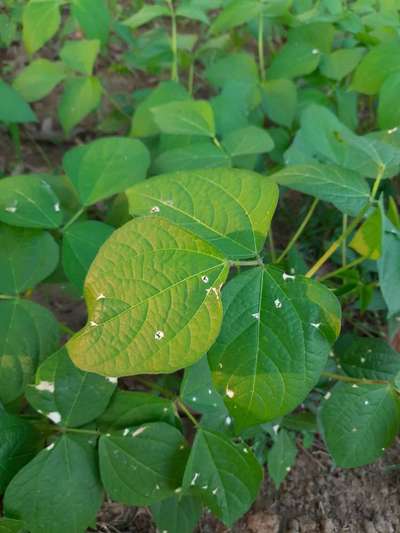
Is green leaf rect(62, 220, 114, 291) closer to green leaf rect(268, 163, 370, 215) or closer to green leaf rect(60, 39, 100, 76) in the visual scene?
green leaf rect(268, 163, 370, 215)

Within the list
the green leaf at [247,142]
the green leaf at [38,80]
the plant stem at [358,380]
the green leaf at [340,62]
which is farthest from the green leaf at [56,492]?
the green leaf at [340,62]

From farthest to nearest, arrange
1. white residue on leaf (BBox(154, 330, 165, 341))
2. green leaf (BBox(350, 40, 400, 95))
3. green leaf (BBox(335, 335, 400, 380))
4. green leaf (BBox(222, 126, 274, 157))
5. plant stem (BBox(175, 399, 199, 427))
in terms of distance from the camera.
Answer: green leaf (BBox(350, 40, 400, 95))
green leaf (BBox(222, 126, 274, 157))
green leaf (BBox(335, 335, 400, 380))
plant stem (BBox(175, 399, 199, 427))
white residue on leaf (BBox(154, 330, 165, 341))

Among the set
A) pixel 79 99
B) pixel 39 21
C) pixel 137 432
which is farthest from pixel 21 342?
pixel 39 21

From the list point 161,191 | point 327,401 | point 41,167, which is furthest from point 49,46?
point 327,401

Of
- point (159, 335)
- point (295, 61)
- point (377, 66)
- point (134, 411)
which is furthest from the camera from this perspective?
point (295, 61)

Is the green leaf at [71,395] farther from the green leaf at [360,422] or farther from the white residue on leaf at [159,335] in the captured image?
the green leaf at [360,422]

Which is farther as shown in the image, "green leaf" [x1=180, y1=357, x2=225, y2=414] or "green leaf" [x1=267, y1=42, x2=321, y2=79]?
"green leaf" [x1=267, y1=42, x2=321, y2=79]

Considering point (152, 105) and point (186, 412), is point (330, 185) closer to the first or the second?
point (186, 412)

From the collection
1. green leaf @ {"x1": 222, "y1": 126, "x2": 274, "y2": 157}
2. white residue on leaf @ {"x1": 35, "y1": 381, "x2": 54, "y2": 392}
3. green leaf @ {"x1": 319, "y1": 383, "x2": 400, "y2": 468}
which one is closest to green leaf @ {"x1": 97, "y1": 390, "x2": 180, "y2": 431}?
white residue on leaf @ {"x1": 35, "y1": 381, "x2": 54, "y2": 392}
